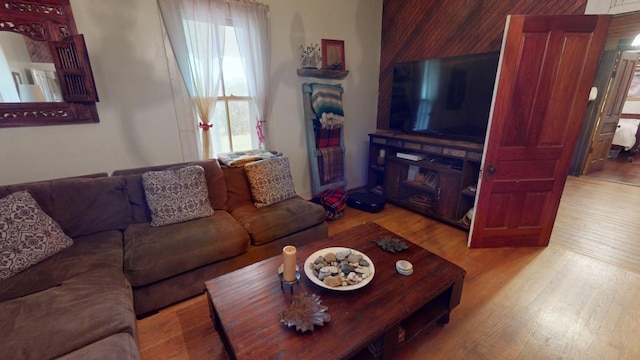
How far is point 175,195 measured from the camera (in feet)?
6.50

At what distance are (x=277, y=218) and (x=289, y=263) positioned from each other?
0.89m

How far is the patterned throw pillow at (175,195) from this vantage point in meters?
1.94

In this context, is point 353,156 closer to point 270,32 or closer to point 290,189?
point 290,189

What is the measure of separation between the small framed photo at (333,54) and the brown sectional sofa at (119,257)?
1762 millimetres

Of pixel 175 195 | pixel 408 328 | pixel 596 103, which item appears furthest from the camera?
pixel 596 103

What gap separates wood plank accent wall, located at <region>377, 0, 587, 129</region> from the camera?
2.52 metres

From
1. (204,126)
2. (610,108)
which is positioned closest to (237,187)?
(204,126)

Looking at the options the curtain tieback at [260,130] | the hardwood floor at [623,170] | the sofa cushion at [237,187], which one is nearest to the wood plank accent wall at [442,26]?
the curtain tieback at [260,130]

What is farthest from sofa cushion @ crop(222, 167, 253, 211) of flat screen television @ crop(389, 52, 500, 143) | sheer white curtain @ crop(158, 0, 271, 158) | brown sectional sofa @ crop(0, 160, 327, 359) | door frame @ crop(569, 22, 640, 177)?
door frame @ crop(569, 22, 640, 177)

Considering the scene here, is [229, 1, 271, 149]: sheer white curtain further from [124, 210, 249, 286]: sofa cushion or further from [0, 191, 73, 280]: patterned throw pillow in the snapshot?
[0, 191, 73, 280]: patterned throw pillow

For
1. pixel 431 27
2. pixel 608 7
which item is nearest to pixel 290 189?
pixel 431 27

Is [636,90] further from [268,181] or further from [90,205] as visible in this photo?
[90,205]

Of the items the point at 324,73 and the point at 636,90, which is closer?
the point at 324,73

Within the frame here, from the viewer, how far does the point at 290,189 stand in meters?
2.49
